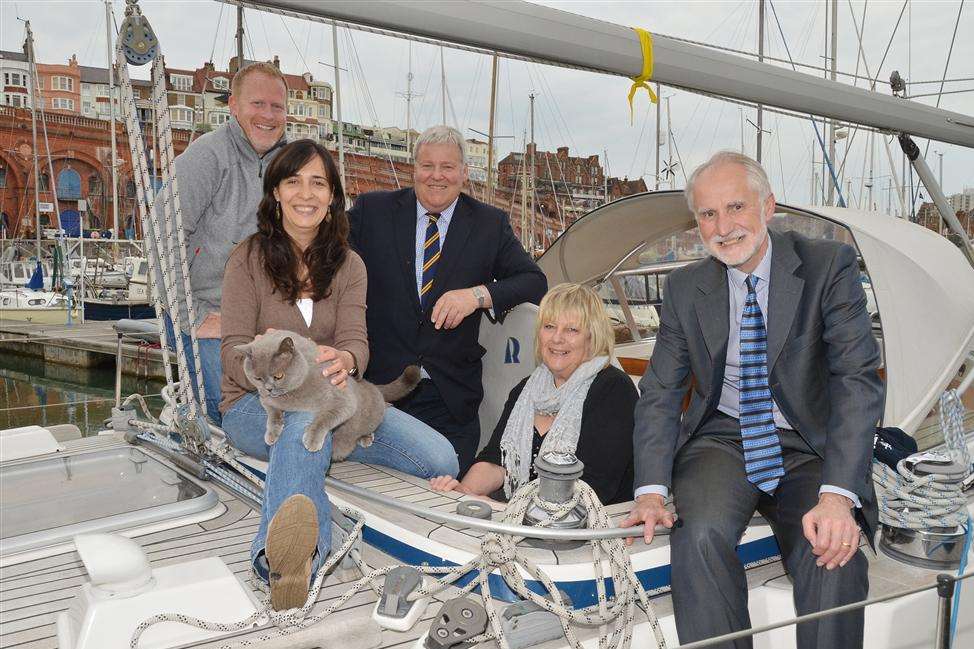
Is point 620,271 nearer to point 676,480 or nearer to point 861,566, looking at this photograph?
point 676,480

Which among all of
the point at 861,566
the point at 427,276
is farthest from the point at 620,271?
the point at 861,566

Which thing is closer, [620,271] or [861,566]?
[861,566]

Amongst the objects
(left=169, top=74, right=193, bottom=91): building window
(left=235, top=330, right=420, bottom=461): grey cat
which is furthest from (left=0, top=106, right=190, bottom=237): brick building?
(left=235, top=330, right=420, bottom=461): grey cat

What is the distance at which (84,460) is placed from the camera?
320 cm

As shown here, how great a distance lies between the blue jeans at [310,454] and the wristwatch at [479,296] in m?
0.63

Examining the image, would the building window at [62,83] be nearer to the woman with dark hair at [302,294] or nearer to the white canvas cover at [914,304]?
the woman with dark hair at [302,294]

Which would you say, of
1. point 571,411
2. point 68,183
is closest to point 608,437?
point 571,411

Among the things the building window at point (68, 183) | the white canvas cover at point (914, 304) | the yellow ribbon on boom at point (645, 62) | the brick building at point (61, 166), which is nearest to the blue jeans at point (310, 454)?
the yellow ribbon on boom at point (645, 62)

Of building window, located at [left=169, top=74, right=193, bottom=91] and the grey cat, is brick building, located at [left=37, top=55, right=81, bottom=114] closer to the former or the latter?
building window, located at [left=169, top=74, right=193, bottom=91]

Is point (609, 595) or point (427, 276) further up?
point (427, 276)

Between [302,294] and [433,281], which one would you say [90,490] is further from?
[433,281]

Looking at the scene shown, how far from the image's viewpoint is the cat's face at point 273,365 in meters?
2.23

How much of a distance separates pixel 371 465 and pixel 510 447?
1.82ft

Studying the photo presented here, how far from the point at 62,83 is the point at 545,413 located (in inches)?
2720
